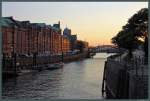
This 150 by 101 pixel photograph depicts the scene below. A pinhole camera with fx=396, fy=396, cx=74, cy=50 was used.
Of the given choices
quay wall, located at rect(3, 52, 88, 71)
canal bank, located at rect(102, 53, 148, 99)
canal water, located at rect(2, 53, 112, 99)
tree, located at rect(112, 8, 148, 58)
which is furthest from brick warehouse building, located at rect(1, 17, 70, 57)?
canal bank, located at rect(102, 53, 148, 99)

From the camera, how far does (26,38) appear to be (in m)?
30.4

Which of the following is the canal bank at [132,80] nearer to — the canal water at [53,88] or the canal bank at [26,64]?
the canal water at [53,88]

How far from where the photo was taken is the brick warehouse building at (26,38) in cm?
2628

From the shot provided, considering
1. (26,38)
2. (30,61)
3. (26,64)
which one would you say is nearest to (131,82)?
(26,64)

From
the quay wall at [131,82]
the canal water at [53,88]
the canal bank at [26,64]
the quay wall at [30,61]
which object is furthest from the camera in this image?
the quay wall at [30,61]

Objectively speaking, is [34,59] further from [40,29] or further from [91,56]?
[91,56]

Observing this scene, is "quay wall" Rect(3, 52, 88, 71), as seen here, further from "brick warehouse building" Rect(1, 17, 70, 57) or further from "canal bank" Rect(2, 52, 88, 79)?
"brick warehouse building" Rect(1, 17, 70, 57)

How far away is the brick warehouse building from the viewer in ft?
86.2

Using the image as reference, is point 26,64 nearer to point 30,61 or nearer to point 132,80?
point 30,61

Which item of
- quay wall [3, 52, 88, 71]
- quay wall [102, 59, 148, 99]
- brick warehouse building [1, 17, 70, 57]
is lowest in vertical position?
quay wall [3, 52, 88, 71]

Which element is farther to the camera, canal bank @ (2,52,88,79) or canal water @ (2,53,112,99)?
canal bank @ (2,52,88,79)

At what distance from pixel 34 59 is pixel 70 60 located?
17.4 m

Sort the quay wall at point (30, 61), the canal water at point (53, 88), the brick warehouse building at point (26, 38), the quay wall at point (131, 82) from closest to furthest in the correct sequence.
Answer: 1. the quay wall at point (131, 82)
2. the canal water at point (53, 88)
3. the quay wall at point (30, 61)
4. the brick warehouse building at point (26, 38)

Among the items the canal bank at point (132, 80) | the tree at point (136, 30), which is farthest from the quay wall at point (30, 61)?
the tree at point (136, 30)
